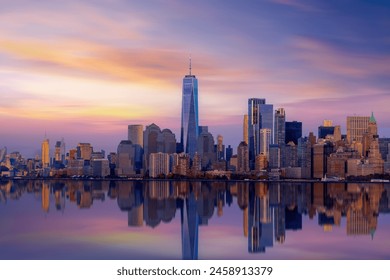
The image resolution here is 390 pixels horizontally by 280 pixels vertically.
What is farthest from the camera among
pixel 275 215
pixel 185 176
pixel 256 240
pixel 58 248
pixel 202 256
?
pixel 185 176

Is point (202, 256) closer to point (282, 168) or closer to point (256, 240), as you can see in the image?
point (256, 240)

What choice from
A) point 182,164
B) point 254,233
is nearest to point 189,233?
point 254,233

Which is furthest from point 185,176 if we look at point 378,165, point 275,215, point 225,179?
point 275,215

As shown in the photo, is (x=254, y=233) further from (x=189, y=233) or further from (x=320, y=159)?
(x=320, y=159)

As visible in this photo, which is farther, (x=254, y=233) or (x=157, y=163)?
(x=157, y=163)

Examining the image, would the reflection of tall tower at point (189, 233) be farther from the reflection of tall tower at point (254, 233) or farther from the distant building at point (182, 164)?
the distant building at point (182, 164)

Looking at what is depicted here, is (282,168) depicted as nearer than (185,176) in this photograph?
No

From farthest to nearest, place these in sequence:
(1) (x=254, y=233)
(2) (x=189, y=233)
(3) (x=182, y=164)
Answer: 1. (3) (x=182, y=164)
2. (1) (x=254, y=233)
3. (2) (x=189, y=233)

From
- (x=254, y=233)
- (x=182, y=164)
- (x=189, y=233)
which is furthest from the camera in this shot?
(x=182, y=164)
